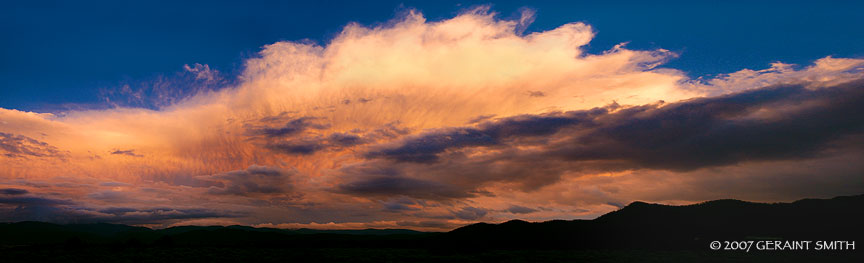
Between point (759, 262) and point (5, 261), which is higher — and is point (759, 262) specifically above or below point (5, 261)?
above

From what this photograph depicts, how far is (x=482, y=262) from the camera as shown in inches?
5792

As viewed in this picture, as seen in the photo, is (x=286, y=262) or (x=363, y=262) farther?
(x=286, y=262)

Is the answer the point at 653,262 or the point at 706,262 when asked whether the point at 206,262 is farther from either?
the point at 706,262

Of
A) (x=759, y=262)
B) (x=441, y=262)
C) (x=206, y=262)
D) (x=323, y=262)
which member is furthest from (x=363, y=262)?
(x=759, y=262)

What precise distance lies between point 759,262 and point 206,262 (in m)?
172

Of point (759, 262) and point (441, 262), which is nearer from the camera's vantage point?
point (759, 262)

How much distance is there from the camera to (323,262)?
150 metres

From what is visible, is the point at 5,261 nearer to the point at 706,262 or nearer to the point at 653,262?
the point at 653,262

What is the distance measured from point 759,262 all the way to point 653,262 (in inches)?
1141

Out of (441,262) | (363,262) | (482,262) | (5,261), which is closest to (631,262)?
(482,262)

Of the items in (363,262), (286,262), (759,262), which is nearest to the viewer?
(759,262)

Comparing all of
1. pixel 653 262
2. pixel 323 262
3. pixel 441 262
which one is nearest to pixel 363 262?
pixel 323 262

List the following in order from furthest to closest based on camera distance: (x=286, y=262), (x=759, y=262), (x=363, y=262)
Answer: (x=286, y=262) → (x=363, y=262) → (x=759, y=262)

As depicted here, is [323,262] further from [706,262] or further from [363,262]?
[706,262]
